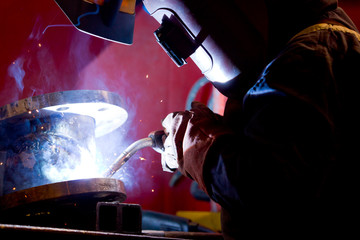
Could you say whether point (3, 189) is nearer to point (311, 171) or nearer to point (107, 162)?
point (107, 162)

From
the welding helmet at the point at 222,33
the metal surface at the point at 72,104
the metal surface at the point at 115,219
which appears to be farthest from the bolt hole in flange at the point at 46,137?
the welding helmet at the point at 222,33

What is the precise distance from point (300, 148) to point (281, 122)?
8cm

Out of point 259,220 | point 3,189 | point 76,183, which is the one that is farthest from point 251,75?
point 3,189

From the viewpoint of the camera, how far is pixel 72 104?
1193 millimetres

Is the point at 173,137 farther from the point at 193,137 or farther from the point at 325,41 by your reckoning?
the point at 325,41

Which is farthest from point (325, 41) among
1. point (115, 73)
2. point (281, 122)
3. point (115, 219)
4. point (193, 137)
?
point (115, 73)

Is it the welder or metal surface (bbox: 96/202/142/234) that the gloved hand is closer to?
the welder

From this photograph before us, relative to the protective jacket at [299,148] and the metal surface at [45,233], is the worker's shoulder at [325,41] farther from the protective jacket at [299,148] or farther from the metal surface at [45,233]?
the metal surface at [45,233]

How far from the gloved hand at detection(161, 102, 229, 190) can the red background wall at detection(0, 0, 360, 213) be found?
36cm

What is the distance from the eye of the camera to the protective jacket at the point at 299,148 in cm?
85

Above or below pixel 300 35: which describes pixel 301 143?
below

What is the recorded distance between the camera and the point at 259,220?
0.97 meters

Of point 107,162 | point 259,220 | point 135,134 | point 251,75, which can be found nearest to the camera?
point 259,220

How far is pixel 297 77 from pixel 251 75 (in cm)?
24
